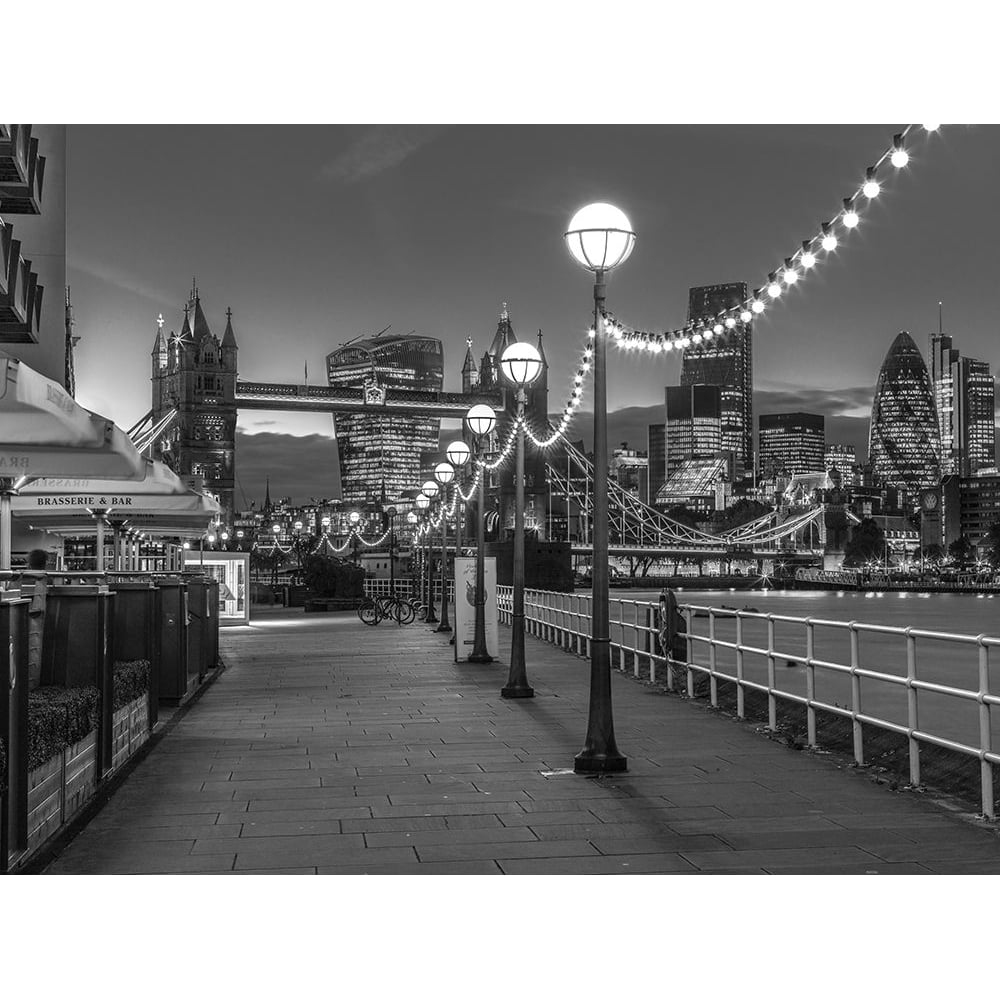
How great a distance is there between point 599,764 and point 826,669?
18344 mm

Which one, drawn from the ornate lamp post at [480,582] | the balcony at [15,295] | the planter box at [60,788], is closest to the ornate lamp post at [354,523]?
the ornate lamp post at [480,582]

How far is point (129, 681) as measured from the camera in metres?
→ 9.25

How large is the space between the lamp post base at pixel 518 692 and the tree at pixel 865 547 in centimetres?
16171

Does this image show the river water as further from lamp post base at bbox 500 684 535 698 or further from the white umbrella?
the white umbrella

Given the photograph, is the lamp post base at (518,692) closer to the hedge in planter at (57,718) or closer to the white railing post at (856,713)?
the white railing post at (856,713)

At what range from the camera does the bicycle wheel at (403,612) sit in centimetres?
3166

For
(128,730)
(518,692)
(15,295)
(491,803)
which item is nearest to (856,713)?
(491,803)

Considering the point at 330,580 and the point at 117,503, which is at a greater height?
the point at 117,503

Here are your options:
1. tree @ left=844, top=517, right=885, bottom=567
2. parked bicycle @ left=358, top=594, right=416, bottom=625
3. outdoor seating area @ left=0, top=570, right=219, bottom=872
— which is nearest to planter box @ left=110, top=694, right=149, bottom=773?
outdoor seating area @ left=0, top=570, right=219, bottom=872

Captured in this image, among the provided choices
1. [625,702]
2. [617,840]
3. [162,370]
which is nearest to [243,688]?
[625,702]

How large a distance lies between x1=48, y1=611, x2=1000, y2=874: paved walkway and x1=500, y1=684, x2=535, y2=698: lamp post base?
0.60m

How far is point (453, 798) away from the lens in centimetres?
770

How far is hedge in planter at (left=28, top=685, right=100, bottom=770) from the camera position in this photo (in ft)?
20.8

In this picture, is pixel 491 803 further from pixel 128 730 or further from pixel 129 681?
pixel 129 681
